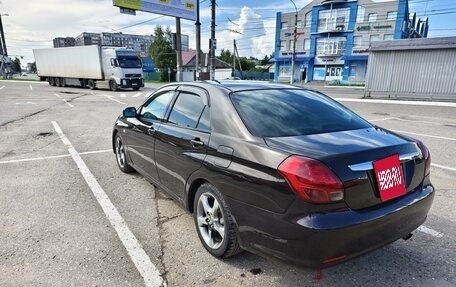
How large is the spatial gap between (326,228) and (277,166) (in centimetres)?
50

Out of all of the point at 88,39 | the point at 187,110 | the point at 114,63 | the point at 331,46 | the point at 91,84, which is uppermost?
the point at 88,39

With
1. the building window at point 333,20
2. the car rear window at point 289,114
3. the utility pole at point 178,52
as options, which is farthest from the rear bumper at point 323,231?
the building window at point 333,20

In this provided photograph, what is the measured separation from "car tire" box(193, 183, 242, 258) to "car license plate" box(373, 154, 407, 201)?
1.15 metres

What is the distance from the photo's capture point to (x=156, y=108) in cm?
411

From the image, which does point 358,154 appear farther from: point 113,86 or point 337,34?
point 337,34

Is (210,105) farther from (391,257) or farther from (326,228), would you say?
(391,257)

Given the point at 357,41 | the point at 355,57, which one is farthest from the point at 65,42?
the point at 355,57

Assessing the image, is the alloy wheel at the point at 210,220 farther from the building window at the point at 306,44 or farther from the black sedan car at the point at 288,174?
the building window at the point at 306,44

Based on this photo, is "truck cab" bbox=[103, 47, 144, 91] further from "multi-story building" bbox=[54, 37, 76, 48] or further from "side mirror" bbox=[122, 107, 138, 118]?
"multi-story building" bbox=[54, 37, 76, 48]

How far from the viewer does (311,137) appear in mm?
2543

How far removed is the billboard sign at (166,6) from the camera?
28016 millimetres

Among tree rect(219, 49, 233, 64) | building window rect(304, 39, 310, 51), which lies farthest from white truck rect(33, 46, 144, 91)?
tree rect(219, 49, 233, 64)

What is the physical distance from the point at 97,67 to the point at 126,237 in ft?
85.8

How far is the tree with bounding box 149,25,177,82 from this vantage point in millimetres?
54344
